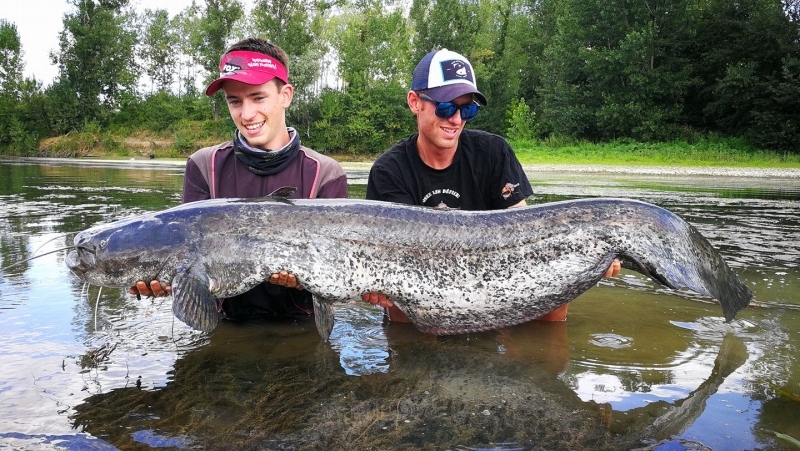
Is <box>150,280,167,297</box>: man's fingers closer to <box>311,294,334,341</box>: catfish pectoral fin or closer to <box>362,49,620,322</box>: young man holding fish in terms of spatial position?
<box>311,294,334,341</box>: catfish pectoral fin

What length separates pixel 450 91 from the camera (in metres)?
4.27

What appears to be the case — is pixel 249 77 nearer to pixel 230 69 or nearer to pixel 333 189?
pixel 230 69

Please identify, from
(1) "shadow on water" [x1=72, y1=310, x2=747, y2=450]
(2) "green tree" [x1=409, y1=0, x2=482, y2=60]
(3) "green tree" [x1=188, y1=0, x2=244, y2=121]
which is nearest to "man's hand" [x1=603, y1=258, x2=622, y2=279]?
(1) "shadow on water" [x1=72, y1=310, x2=747, y2=450]

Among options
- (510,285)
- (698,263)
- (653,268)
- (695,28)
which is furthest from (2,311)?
(695,28)

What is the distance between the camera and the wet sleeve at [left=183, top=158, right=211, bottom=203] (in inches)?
173

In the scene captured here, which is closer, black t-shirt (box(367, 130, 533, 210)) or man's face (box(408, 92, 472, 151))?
man's face (box(408, 92, 472, 151))

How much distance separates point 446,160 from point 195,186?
1936mm

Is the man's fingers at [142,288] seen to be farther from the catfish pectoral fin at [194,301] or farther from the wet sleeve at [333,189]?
the wet sleeve at [333,189]

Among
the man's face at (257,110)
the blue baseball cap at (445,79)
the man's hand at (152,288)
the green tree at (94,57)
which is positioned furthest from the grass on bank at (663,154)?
the green tree at (94,57)

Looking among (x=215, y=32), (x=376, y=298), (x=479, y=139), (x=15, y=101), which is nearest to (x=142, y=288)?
(x=376, y=298)

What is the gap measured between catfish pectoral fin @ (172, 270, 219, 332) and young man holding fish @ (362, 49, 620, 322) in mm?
1422

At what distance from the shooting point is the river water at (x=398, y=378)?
2.63m

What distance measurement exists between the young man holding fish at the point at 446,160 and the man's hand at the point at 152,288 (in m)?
1.58

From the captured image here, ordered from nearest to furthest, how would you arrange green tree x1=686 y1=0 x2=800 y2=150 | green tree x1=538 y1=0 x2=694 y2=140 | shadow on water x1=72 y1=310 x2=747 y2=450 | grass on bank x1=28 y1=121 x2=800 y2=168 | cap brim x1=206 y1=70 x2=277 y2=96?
1. shadow on water x1=72 y1=310 x2=747 y2=450
2. cap brim x1=206 y1=70 x2=277 y2=96
3. grass on bank x1=28 y1=121 x2=800 y2=168
4. green tree x1=686 y1=0 x2=800 y2=150
5. green tree x1=538 y1=0 x2=694 y2=140
